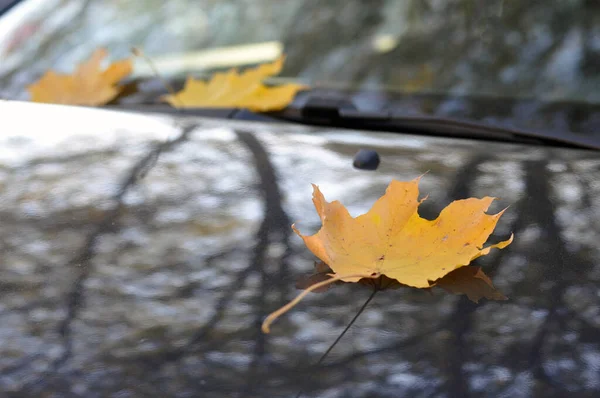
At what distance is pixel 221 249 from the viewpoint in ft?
3.01

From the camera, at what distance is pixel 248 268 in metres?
0.88

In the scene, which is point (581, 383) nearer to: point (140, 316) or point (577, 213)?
point (577, 213)

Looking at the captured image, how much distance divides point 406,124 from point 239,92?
1.31 ft

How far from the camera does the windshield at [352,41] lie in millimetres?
1408

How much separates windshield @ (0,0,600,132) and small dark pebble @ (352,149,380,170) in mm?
313

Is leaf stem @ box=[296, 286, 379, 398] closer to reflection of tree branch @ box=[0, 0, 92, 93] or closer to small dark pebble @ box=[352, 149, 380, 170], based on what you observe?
small dark pebble @ box=[352, 149, 380, 170]

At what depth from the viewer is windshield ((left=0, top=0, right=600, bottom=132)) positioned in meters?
1.41

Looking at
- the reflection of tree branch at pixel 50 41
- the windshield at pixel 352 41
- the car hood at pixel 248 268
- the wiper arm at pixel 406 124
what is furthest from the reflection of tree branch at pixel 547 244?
the reflection of tree branch at pixel 50 41

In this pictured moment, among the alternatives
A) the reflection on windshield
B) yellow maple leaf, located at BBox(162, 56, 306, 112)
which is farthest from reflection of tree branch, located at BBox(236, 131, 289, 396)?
the reflection on windshield

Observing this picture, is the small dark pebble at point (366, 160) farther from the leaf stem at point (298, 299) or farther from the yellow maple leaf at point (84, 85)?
the yellow maple leaf at point (84, 85)

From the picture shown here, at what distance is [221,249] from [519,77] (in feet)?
2.60

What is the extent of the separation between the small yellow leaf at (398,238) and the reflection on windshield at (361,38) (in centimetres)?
61

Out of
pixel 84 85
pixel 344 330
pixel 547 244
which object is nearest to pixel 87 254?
pixel 344 330

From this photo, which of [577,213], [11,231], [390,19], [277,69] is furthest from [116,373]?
[390,19]
